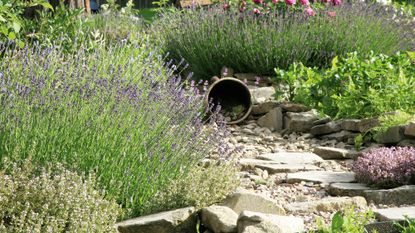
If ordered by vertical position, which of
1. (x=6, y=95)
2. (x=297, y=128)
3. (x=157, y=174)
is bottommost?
(x=297, y=128)

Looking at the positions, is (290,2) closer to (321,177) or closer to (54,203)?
(321,177)

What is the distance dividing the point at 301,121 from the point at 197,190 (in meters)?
2.95

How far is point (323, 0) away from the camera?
9828 mm

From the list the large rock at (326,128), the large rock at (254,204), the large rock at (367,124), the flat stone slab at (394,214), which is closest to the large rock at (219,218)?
the large rock at (254,204)

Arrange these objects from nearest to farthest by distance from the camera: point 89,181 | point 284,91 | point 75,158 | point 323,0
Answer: point 89,181 < point 75,158 < point 284,91 < point 323,0

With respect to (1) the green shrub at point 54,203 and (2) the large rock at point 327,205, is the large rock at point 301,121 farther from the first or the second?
(1) the green shrub at point 54,203

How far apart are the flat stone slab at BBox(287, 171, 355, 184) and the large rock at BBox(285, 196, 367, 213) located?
27.5 inches

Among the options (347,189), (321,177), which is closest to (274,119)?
(321,177)

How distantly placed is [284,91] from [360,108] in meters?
1.17

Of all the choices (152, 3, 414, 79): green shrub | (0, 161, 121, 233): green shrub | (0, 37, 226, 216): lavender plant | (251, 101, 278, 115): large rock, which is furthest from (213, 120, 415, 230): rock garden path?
(152, 3, 414, 79): green shrub

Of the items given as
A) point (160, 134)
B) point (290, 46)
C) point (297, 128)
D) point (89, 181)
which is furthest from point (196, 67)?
point (89, 181)

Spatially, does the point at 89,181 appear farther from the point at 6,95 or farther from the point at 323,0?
the point at 323,0

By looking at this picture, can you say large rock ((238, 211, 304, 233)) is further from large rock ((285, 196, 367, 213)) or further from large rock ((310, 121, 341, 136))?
large rock ((310, 121, 341, 136))

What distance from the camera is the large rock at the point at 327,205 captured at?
4699 millimetres
